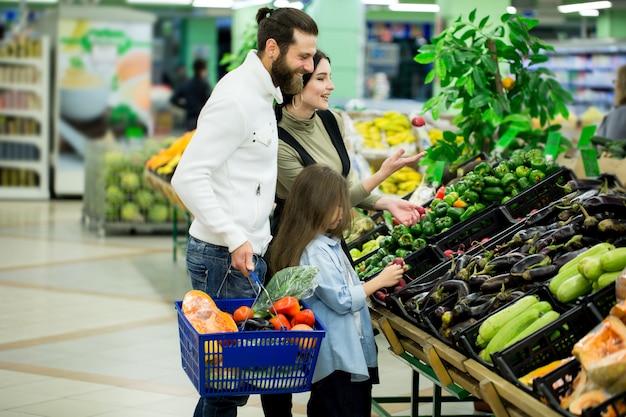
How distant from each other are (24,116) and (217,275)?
1258cm

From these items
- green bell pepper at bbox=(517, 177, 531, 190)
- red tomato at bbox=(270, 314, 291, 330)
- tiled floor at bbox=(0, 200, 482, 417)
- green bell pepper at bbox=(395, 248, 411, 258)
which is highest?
green bell pepper at bbox=(517, 177, 531, 190)

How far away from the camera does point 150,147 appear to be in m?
11.4

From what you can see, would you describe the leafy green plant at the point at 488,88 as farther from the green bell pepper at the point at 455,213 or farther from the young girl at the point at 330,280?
the young girl at the point at 330,280

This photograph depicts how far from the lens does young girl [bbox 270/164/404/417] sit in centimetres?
319

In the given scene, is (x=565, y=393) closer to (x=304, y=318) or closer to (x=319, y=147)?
(x=304, y=318)

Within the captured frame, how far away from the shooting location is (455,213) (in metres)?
4.03

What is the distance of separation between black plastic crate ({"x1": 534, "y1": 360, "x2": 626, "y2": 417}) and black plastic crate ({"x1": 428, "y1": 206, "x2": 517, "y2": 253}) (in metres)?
1.36

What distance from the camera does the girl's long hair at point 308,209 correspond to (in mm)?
3254

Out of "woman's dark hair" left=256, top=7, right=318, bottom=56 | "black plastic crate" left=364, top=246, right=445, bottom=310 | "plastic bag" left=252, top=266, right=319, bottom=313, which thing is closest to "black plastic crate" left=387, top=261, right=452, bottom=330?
"black plastic crate" left=364, top=246, right=445, bottom=310

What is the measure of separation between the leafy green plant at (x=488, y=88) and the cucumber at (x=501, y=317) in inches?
101

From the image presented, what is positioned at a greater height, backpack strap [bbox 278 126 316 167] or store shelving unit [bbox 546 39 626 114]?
store shelving unit [bbox 546 39 626 114]

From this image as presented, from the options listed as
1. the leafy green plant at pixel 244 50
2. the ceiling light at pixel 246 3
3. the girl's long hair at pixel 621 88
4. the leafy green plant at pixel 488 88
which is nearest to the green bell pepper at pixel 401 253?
the leafy green plant at pixel 488 88

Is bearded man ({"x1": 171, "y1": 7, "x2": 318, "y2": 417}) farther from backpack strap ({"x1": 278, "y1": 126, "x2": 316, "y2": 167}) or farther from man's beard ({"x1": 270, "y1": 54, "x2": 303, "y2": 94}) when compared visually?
backpack strap ({"x1": 278, "y1": 126, "x2": 316, "y2": 167})

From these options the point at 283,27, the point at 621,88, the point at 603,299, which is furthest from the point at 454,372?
the point at 621,88
